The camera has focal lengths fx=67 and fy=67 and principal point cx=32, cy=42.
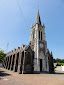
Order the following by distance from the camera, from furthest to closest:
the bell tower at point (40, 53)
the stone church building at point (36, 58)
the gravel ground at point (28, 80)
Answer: the bell tower at point (40, 53) < the stone church building at point (36, 58) < the gravel ground at point (28, 80)

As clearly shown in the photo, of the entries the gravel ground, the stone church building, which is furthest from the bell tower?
the gravel ground

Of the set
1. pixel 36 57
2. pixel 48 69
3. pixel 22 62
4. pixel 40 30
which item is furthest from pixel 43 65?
pixel 40 30

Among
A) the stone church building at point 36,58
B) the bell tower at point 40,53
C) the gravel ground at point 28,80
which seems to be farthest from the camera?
the bell tower at point 40,53

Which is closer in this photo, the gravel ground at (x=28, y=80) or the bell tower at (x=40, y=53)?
the gravel ground at (x=28, y=80)

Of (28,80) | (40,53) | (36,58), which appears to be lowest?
(28,80)

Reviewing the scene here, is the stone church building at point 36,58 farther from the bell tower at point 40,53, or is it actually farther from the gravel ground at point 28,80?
the gravel ground at point 28,80

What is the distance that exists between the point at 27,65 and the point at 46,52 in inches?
385

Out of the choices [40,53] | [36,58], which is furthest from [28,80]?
[40,53]

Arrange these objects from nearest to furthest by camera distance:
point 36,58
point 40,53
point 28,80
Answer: point 28,80 → point 36,58 → point 40,53

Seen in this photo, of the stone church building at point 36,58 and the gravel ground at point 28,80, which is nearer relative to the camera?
the gravel ground at point 28,80

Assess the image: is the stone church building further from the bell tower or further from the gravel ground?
the gravel ground

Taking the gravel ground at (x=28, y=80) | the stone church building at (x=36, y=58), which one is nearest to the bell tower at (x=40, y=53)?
the stone church building at (x=36, y=58)

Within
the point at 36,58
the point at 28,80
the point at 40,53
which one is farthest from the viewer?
the point at 40,53

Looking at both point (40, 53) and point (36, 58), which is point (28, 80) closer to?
point (36, 58)
